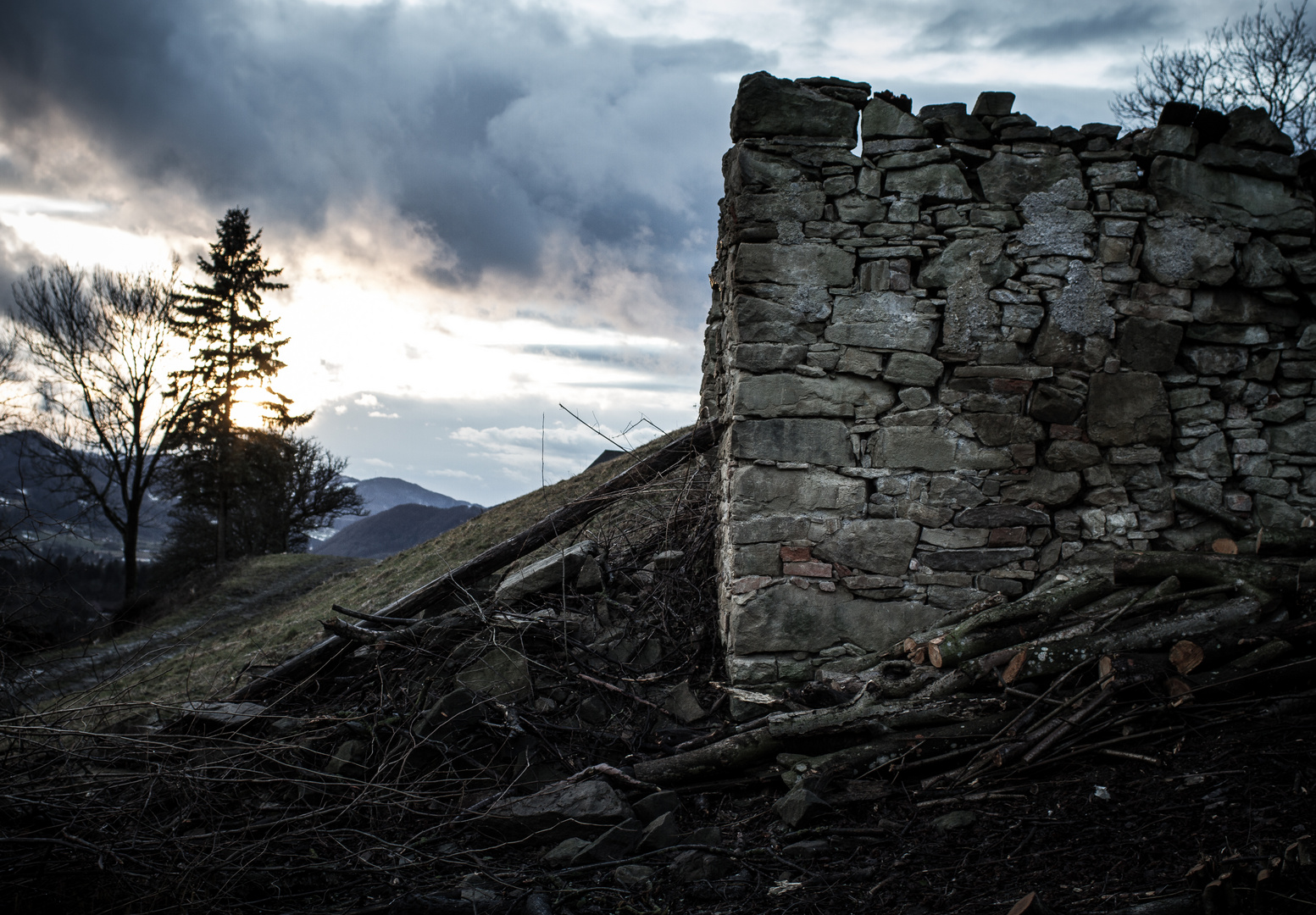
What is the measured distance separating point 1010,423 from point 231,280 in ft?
69.1

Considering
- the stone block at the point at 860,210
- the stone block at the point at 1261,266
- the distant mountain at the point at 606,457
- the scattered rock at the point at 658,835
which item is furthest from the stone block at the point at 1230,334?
the distant mountain at the point at 606,457

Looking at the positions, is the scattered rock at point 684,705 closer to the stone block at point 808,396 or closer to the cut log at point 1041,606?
the cut log at point 1041,606

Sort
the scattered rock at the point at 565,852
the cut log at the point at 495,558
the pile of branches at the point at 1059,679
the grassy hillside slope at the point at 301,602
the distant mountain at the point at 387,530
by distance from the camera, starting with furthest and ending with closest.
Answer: the distant mountain at the point at 387,530, the grassy hillside slope at the point at 301,602, the cut log at the point at 495,558, the pile of branches at the point at 1059,679, the scattered rock at the point at 565,852

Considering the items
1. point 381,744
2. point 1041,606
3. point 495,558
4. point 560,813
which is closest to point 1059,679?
point 1041,606

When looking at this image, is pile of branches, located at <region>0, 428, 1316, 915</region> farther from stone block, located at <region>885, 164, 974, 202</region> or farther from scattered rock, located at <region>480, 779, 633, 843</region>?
stone block, located at <region>885, 164, 974, 202</region>

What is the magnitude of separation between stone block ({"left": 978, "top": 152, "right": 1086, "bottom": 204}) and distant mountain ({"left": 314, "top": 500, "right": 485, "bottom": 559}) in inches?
871

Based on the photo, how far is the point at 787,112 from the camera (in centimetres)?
434

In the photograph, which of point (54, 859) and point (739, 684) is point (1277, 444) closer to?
point (739, 684)

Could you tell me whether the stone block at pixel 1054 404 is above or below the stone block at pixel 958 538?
above

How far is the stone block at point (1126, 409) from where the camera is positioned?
439 centimetres

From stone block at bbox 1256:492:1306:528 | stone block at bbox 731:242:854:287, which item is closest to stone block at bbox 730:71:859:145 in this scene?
stone block at bbox 731:242:854:287

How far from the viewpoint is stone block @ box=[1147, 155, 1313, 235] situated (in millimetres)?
4414

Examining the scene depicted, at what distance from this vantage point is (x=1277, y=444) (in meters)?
4.45

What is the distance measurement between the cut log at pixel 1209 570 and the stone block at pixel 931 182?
7.48 ft
